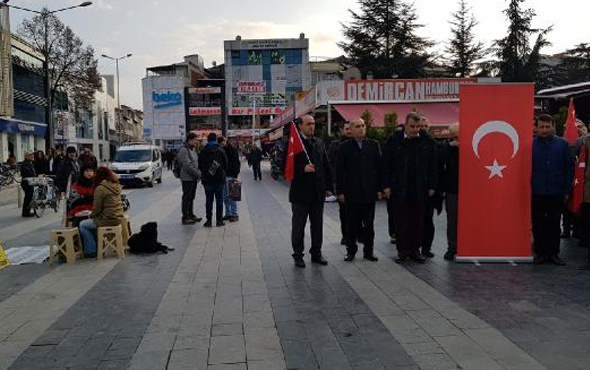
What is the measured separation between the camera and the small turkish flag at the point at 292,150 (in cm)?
722

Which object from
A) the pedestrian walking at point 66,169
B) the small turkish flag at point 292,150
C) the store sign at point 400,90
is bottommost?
the pedestrian walking at point 66,169

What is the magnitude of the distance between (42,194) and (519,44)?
46.1 m

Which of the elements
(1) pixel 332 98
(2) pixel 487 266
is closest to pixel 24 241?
(2) pixel 487 266

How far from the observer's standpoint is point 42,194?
14.5 m

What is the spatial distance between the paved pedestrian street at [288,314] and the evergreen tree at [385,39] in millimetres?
50078

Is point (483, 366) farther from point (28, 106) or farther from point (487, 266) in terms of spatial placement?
point (28, 106)

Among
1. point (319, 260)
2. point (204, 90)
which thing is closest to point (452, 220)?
point (319, 260)

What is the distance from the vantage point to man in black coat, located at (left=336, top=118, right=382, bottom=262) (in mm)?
7422

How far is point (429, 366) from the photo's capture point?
396 centimetres

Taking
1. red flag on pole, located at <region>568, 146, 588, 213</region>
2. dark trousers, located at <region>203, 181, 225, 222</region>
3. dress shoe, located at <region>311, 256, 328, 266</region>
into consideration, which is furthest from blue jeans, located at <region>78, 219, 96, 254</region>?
red flag on pole, located at <region>568, 146, 588, 213</region>

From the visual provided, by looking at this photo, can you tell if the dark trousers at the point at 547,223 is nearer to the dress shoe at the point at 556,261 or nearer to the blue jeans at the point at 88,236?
the dress shoe at the point at 556,261

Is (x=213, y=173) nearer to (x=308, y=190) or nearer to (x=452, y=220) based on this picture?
(x=308, y=190)

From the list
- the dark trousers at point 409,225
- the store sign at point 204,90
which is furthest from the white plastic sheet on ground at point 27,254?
the store sign at point 204,90

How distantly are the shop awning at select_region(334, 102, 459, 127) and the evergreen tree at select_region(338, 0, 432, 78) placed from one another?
35979mm
